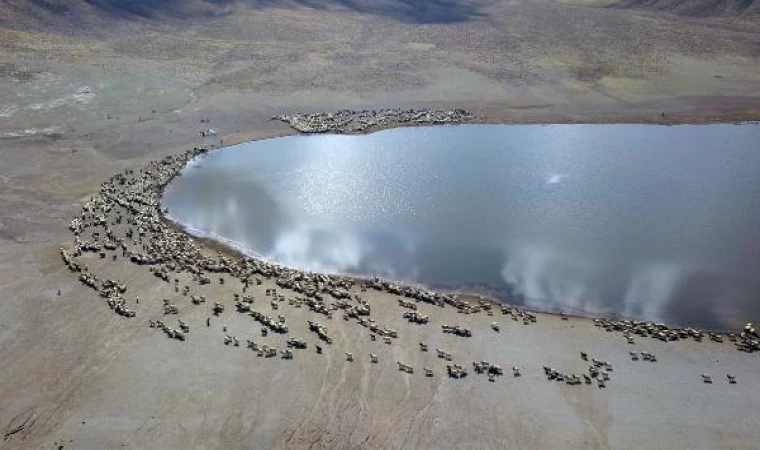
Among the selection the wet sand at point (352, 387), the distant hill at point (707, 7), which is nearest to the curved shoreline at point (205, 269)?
the wet sand at point (352, 387)

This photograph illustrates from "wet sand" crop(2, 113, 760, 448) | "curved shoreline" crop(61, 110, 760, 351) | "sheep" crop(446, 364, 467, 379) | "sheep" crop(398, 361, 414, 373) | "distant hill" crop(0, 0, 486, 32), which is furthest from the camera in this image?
"distant hill" crop(0, 0, 486, 32)

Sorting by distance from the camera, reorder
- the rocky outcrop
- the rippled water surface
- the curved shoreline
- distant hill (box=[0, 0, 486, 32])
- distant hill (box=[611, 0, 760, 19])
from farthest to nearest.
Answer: distant hill (box=[611, 0, 760, 19]) < distant hill (box=[0, 0, 486, 32]) < the rocky outcrop < the rippled water surface < the curved shoreline

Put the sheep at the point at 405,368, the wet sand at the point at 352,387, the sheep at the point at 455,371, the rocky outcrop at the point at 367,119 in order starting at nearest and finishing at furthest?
1. the wet sand at the point at 352,387
2. the sheep at the point at 455,371
3. the sheep at the point at 405,368
4. the rocky outcrop at the point at 367,119

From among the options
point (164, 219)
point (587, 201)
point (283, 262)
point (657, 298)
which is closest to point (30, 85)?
point (164, 219)

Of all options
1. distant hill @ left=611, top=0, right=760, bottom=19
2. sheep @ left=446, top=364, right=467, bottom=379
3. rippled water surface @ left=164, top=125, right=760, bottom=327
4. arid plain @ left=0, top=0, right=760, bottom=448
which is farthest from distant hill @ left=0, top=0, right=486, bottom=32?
sheep @ left=446, top=364, right=467, bottom=379

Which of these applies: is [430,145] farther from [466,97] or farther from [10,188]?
[10,188]

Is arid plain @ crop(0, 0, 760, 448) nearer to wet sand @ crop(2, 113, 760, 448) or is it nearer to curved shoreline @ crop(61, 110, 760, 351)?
wet sand @ crop(2, 113, 760, 448)

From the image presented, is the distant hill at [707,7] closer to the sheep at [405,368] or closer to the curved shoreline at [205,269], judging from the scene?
the curved shoreline at [205,269]
